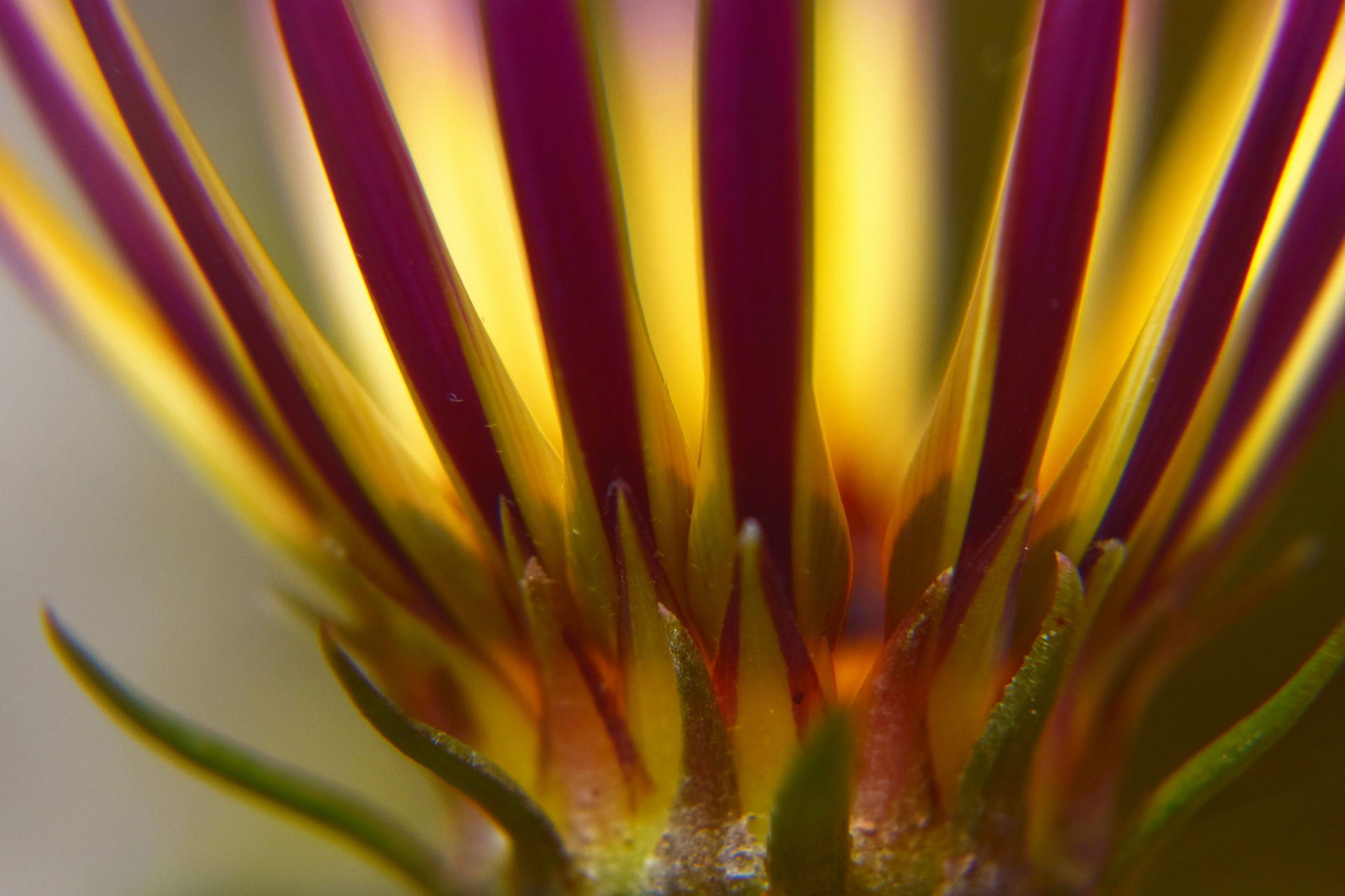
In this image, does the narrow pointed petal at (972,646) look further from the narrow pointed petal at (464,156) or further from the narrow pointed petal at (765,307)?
the narrow pointed petal at (464,156)

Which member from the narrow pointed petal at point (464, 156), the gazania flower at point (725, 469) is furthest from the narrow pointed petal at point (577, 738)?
A: the narrow pointed petal at point (464, 156)

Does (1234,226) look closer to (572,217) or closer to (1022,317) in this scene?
(1022,317)

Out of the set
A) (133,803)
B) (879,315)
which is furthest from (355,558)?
(133,803)

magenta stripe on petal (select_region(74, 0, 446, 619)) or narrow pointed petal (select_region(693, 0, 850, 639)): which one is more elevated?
magenta stripe on petal (select_region(74, 0, 446, 619))

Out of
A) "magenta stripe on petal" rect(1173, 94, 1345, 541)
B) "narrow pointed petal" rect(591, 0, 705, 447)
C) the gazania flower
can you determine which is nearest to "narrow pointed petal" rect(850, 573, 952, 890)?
the gazania flower

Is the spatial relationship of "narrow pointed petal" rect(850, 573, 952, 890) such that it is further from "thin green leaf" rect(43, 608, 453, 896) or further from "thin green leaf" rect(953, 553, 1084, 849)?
"thin green leaf" rect(43, 608, 453, 896)

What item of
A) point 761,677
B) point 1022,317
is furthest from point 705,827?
point 1022,317
